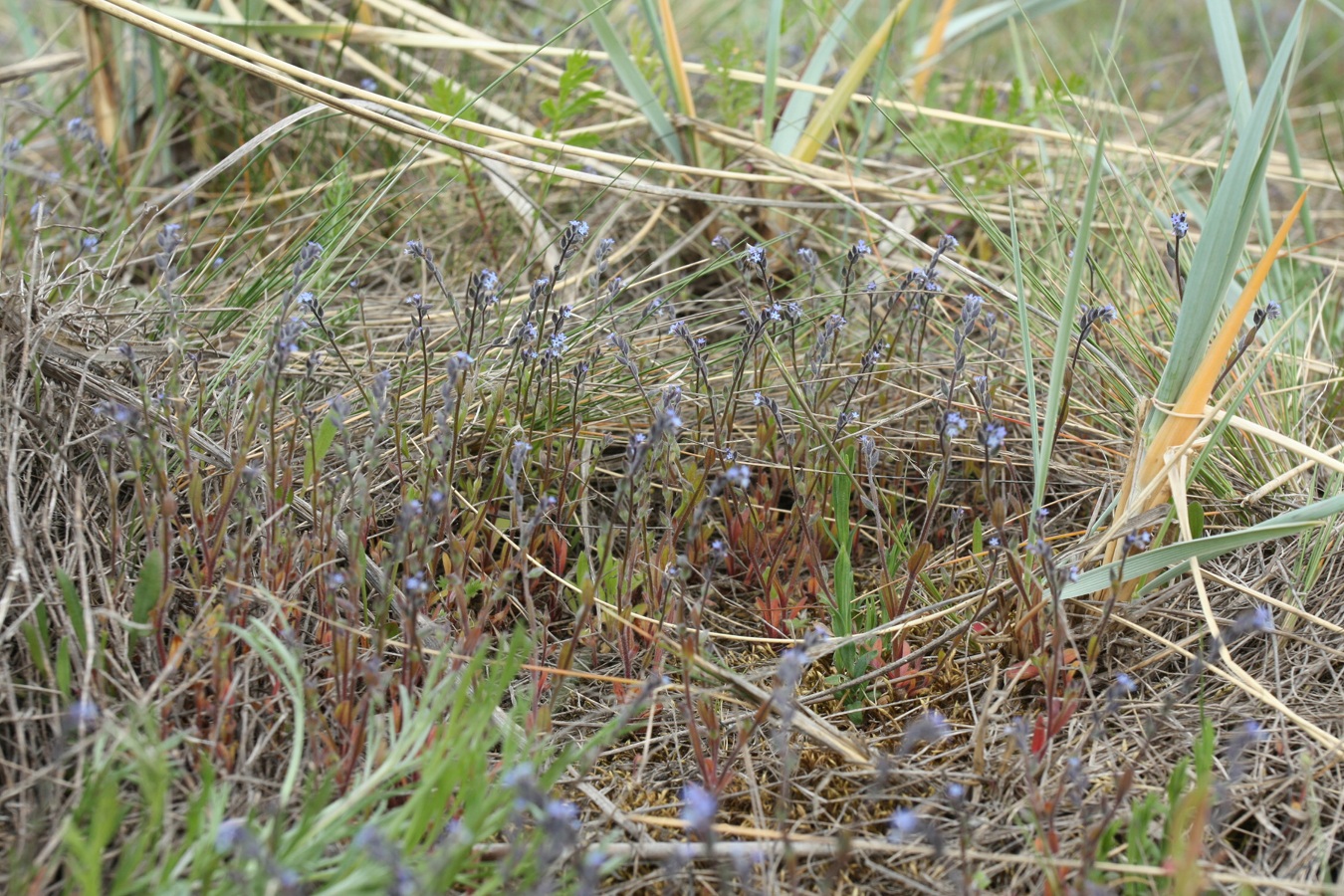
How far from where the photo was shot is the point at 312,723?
1.66m

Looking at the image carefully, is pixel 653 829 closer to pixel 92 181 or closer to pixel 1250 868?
pixel 1250 868

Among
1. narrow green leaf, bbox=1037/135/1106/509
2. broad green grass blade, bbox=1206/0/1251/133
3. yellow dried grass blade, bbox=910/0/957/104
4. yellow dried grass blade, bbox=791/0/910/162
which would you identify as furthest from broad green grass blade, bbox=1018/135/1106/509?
yellow dried grass blade, bbox=910/0/957/104

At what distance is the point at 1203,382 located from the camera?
181cm

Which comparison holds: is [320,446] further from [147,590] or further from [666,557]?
[666,557]

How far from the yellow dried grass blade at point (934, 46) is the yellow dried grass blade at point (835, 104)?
0.52m

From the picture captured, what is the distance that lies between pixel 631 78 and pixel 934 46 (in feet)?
4.02

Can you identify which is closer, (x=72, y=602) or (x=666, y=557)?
(x=72, y=602)

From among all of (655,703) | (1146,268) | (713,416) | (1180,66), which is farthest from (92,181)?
(1180,66)

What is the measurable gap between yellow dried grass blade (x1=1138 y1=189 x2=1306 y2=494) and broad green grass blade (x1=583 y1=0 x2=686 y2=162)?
159 centimetres

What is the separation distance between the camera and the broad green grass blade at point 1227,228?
1.71 meters

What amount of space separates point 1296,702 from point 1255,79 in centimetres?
404

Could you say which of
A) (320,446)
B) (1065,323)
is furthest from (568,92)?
(1065,323)

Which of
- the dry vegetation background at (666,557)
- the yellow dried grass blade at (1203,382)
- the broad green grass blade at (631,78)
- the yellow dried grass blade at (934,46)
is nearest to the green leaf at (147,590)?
the dry vegetation background at (666,557)

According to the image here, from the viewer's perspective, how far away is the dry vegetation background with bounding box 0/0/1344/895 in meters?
1.49
